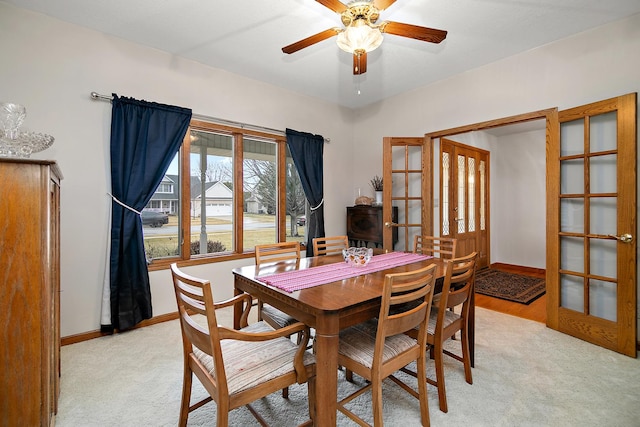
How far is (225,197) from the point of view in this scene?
3.64m

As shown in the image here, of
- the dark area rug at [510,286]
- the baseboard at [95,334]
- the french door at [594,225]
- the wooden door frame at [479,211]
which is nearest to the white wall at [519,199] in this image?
the wooden door frame at [479,211]

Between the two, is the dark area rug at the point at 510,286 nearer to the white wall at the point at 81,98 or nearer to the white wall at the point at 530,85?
the white wall at the point at 530,85

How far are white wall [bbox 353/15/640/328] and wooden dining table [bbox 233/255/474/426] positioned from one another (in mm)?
2319

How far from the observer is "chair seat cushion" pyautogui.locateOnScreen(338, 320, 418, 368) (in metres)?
1.49

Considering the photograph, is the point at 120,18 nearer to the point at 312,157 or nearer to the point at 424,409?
the point at 312,157

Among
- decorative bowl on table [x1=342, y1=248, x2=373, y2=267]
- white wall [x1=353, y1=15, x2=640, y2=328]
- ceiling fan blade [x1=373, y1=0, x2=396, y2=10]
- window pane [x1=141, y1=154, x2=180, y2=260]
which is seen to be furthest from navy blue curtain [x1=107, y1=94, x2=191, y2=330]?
white wall [x1=353, y1=15, x2=640, y2=328]

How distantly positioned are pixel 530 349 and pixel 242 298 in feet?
7.96

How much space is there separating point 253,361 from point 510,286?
168 inches

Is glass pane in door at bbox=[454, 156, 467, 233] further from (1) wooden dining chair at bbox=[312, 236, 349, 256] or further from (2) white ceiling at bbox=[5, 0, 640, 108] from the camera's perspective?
(1) wooden dining chair at bbox=[312, 236, 349, 256]

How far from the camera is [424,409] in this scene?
1.58 m

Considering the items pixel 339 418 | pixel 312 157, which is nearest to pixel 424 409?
pixel 339 418

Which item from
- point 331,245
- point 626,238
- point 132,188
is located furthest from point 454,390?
point 132,188

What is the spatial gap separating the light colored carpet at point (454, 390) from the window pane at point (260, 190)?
5.38ft

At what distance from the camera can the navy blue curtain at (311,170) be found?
405 centimetres
